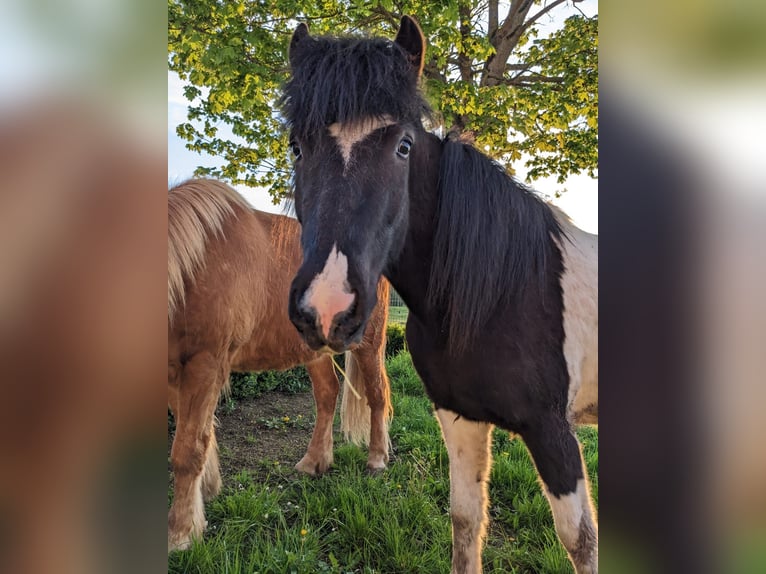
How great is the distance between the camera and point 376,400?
11.4ft

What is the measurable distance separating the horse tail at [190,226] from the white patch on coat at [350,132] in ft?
4.15

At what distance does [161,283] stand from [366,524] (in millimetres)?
2169

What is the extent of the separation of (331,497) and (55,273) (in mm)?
2526

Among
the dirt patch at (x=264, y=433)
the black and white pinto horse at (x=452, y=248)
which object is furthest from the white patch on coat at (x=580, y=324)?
the dirt patch at (x=264, y=433)

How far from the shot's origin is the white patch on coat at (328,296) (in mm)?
1125

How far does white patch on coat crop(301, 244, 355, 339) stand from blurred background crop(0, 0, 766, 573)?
0.58m

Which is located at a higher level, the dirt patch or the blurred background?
the blurred background

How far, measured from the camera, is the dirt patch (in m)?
3.27

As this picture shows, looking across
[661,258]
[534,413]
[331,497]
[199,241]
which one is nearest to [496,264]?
[534,413]

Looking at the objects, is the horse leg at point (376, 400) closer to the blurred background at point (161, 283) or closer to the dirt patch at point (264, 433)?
the dirt patch at point (264, 433)

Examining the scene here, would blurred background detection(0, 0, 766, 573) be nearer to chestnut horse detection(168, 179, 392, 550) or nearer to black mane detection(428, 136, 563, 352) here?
black mane detection(428, 136, 563, 352)

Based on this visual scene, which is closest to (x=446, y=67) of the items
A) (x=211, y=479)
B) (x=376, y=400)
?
(x=376, y=400)

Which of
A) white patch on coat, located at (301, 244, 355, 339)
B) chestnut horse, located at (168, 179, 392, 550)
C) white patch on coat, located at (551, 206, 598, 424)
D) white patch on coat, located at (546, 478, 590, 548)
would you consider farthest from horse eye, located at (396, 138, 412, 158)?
white patch on coat, located at (546, 478, 590, 548)

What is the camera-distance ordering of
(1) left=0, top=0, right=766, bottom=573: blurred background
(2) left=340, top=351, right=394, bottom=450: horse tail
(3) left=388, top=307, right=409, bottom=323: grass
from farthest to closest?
(3) left=388, top=307, right=409, bottom=323: grass, (2) left=340, top=351, right=394, bottom=450: horse tail, (1) left=0, top=0, right=766, bottom=573: blurred background
